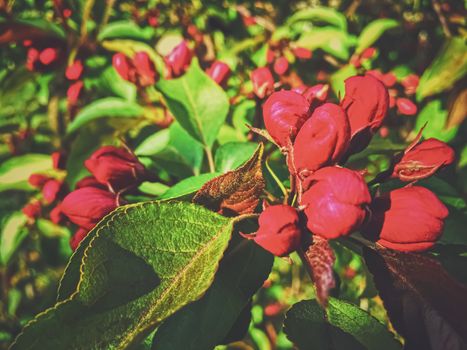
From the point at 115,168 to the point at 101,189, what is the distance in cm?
5

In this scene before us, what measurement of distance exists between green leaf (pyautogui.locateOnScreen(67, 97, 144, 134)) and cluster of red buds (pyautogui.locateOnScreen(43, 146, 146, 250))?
396 millimetres

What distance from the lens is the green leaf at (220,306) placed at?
2.22 feet

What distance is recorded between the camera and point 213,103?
39.6 inches

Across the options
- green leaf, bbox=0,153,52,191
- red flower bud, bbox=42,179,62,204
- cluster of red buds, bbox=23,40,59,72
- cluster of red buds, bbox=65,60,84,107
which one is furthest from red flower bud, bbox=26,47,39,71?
red flower bud, bbox=42,179,62,204

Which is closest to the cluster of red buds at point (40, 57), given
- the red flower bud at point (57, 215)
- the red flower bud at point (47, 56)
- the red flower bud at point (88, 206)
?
the red flower bud at point (47, 56)

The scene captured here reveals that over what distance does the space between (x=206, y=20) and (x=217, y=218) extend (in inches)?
67.5

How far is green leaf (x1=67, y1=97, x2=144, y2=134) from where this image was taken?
1.24 m

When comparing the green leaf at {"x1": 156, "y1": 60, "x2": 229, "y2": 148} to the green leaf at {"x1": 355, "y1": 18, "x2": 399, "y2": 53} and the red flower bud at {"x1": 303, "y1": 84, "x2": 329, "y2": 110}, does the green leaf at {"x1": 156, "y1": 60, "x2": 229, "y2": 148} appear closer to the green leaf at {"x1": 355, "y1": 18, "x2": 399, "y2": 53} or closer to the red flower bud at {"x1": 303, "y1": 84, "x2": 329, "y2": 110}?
the red flower bud at {"x1": 303, "y1": 84, "x2": 329, "y2": 110}

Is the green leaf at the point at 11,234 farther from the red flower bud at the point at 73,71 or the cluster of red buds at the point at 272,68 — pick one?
the cluster of red buds at the point at 272,68

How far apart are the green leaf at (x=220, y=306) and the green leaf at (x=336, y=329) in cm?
9

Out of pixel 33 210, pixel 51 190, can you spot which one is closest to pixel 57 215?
pixel 51 190

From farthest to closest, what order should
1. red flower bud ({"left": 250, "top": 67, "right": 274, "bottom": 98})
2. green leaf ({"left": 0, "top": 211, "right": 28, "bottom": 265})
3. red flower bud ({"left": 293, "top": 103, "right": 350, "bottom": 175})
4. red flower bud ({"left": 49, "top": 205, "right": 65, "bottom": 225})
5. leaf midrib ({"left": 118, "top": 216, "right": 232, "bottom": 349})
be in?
green leaf ({"left": 0, "top": 211, "right": 28, "bottom": 265})
red flower bud ({"left": 49, "top": 205, "right": 65, "bottom": 225})
red flower bud ({"left": 250, "top": 67, "right": 274, "bottom": 98})
red flower bud ({"left": 293, "top": 103, "right": 350, "bottom": 175})
leaf midrib ({"left": 118, "top": 216, "right": 232, "bottom": 349})

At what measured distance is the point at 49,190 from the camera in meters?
1.29

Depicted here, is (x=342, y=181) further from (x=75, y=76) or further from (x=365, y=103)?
(x=75, y=76)
